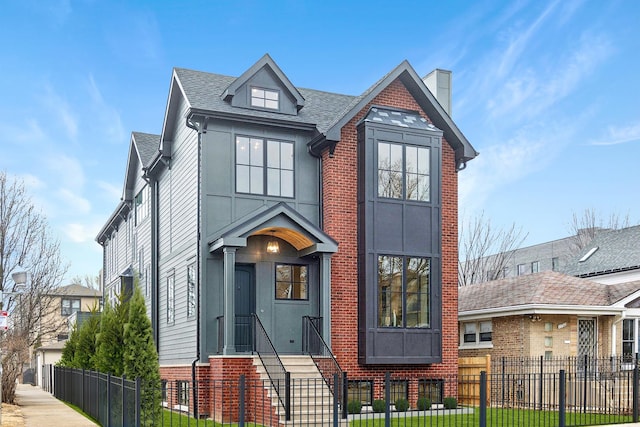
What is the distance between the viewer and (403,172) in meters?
20.4

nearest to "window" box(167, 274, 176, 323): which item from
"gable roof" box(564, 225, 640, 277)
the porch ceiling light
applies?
the porch ceiling light

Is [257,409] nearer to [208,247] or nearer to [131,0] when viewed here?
[208,247]

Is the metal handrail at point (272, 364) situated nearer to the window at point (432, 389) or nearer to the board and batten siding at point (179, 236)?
the board and batten siding at point (179, 236)

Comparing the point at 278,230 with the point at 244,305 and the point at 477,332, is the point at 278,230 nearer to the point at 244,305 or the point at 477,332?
the point at 244,305

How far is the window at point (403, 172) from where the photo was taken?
20.3 metres

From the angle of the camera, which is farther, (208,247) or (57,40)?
(57,40)

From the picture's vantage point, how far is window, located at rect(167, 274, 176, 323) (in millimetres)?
22203

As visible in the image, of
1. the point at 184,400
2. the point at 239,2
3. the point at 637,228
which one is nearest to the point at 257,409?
the point at 184,400

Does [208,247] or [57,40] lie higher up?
[57,40]

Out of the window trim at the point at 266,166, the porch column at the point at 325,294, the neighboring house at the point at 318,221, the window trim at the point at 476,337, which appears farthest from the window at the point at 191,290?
the window trim at the point at 476,337

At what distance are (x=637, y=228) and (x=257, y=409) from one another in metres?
20.6

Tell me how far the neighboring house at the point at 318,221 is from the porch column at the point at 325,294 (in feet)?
0.10

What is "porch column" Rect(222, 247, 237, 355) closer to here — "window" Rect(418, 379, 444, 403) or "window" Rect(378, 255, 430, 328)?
"window" Rect(378, 255, 430, 328)

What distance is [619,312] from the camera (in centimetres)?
2331
